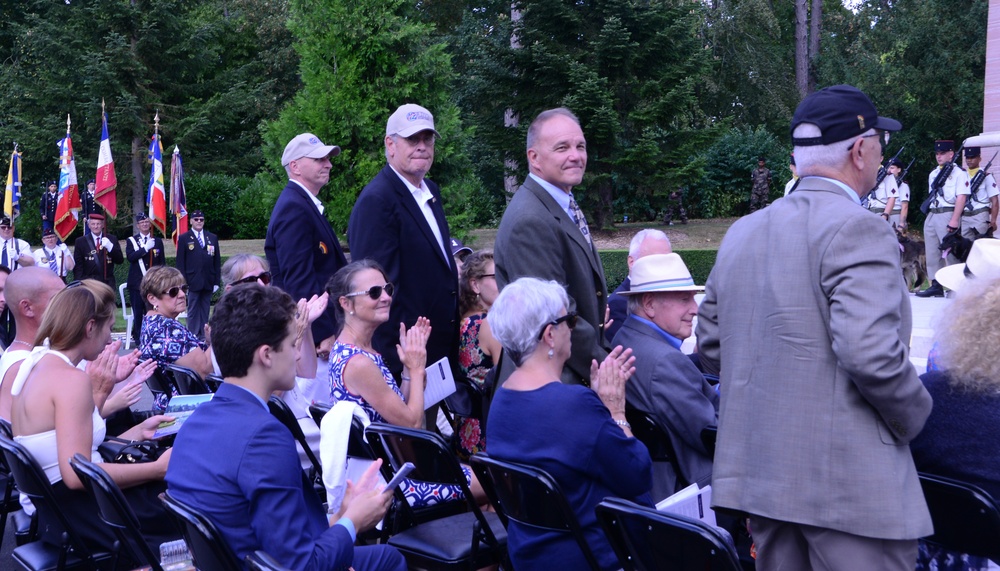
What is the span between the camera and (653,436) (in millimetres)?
3584

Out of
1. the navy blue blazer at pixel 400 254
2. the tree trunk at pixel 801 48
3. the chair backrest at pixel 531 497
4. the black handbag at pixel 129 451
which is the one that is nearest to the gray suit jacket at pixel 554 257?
the chair backrest at pixel 531 497

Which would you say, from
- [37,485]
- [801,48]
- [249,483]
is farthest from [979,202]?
[801,48]

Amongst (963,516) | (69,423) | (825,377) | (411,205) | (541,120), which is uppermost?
(541,120)

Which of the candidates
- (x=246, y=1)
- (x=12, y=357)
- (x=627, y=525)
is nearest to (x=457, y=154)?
(x=12, y=357)

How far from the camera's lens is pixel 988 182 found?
496 inches

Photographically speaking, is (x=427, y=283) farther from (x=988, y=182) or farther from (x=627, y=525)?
(x=988, y=182)

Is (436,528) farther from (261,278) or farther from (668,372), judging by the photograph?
(261,278)

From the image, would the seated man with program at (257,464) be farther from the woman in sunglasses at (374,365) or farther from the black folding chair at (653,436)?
the black folding chair at (653,436)

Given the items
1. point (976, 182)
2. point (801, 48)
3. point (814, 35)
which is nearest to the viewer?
point (976, 182)

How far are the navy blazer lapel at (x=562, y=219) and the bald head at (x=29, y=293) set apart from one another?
2.24 meters

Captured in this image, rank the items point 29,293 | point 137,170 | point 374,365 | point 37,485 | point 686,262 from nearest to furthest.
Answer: point 37,485
point 374,365
point 29,293
point 686,262
point 137,170

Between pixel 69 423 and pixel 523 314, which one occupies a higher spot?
A: pixel 523 314

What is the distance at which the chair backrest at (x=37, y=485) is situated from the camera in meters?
3.29

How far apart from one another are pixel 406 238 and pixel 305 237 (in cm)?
82
